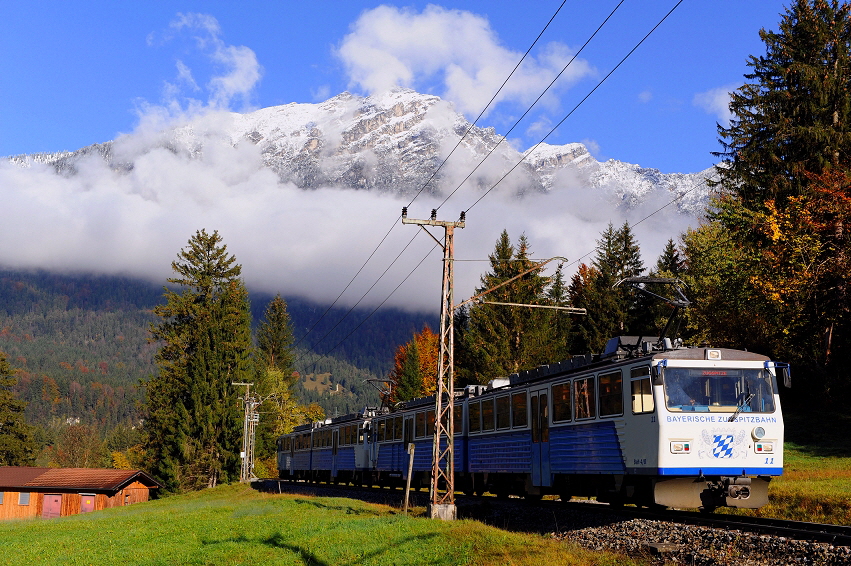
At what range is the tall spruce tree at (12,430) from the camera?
89625mm

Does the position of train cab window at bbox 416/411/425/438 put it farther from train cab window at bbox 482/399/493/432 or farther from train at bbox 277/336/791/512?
train at bbox 277/336/791/512

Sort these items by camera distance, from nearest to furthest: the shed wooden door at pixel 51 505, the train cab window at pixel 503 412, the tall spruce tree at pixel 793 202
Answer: the train cab window at pixel 503 412 → the tall spruce tree at pixel 793 202 → the shed wooden door at pixel 51 505

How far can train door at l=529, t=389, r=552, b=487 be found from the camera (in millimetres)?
20891

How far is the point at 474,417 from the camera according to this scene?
87.2 ft

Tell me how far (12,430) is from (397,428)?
73.2 meters

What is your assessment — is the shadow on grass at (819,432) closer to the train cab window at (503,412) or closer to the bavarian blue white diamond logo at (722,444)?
the train cab window at (503,412)

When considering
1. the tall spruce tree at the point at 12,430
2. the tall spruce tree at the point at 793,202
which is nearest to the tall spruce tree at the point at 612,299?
the tall spruce tree at the point at 793,202

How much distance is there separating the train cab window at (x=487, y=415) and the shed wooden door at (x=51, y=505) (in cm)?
5114

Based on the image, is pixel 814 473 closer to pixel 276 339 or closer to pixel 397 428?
pixel 397 428

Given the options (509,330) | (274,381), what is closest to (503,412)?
(509,330)

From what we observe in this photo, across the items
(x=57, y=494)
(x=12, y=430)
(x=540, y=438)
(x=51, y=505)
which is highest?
(x=12, y=430)

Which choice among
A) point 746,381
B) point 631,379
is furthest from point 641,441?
point 746,381

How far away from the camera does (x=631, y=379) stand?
17141mm

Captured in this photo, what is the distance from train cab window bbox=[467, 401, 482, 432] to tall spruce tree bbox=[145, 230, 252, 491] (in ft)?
148
